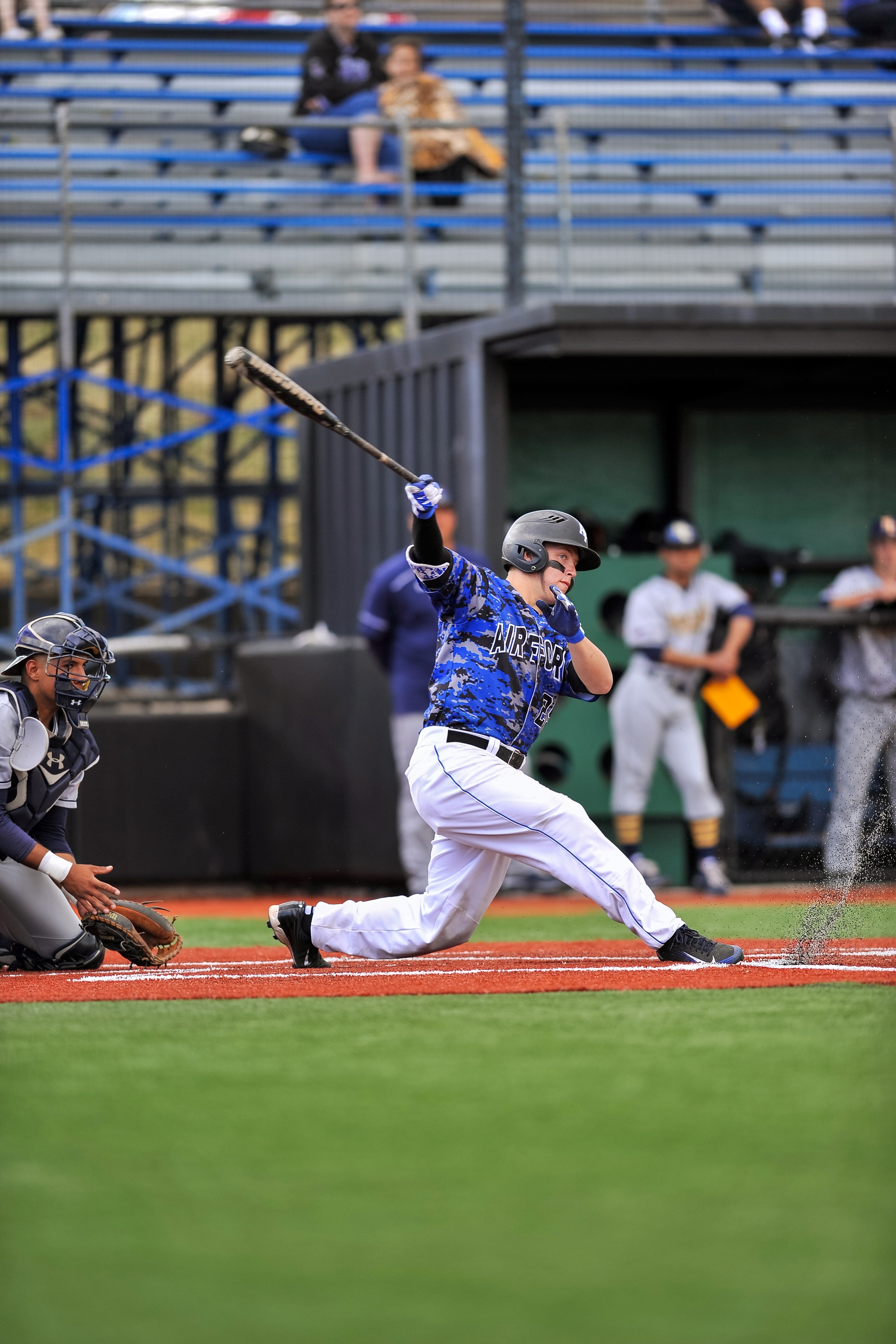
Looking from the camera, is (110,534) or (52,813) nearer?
(52,813)

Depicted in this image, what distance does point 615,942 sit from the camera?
7570 mm

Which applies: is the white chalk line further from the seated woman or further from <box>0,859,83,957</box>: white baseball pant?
the seated woman

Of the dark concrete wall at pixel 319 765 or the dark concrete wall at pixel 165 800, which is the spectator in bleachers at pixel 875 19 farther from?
the dark concrete wall at pixel 165 800

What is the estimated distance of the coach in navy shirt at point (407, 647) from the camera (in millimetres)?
9898

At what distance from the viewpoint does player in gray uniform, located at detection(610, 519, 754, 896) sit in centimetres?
1056

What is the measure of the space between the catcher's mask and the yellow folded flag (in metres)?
5.40

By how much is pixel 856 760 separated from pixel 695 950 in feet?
18.1

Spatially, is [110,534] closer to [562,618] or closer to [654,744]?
[654,744]

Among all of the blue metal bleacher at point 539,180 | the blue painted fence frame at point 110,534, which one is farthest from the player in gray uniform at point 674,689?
the blue painted fence frame at point 110,534

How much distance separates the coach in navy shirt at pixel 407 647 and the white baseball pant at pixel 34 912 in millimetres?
3559

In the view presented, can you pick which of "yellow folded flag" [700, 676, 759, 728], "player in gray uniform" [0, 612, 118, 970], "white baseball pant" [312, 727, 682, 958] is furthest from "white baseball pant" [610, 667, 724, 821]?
"player in gray uniform" [0, 612, 118, 970]

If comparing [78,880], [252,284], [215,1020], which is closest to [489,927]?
[78,880]

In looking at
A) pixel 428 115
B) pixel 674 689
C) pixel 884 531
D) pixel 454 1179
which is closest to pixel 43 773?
pixel 454 1179

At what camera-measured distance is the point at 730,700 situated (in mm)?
11023
